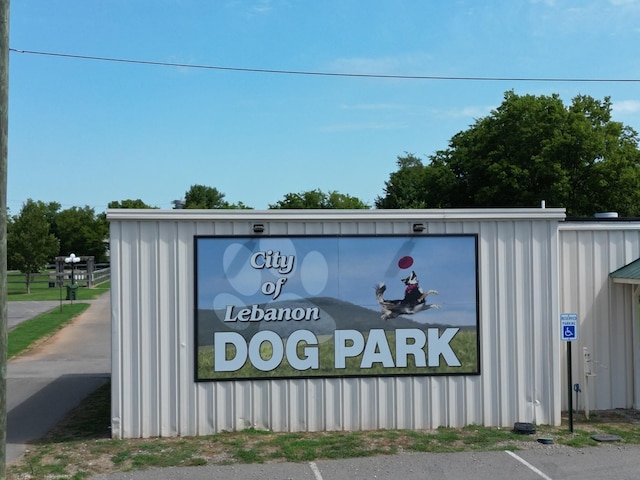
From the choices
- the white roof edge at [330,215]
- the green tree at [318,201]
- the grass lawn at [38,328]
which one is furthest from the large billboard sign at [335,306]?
the green tree at [318,201]

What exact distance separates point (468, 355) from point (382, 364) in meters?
1.38

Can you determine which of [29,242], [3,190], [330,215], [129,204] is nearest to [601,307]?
[330,215]

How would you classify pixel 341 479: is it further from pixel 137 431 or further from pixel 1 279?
pixel 1 279

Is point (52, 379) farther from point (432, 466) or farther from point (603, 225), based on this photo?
point (603, 225)

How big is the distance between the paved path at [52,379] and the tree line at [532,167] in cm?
2431

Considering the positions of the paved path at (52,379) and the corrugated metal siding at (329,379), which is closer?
the corrugated metal siding at (329,379)

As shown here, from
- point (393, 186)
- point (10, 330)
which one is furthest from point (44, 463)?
point (393, 186)

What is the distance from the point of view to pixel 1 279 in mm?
6082

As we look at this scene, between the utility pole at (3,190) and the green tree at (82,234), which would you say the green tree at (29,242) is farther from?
the utility pole at (3,190)

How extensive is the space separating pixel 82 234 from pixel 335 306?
70.1m

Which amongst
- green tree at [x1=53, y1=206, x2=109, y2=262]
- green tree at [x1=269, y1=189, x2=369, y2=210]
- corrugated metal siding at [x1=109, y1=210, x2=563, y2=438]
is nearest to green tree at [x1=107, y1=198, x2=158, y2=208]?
green tree at [x1=53, y1=206, x2=109, y2=262]

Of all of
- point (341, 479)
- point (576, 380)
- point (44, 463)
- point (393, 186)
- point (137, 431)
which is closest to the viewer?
point (341, 479)

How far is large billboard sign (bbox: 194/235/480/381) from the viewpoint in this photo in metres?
10.5

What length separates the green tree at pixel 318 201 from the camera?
225 ft
